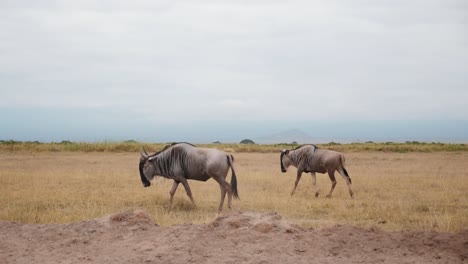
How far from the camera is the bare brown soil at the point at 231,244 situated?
832 centimetres

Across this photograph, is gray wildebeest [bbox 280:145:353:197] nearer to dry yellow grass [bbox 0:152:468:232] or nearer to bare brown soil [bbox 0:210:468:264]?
dry yellow grass [bbox 0:152:468:232]

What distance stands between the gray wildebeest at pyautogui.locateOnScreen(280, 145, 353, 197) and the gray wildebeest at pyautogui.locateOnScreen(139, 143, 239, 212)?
4.10m

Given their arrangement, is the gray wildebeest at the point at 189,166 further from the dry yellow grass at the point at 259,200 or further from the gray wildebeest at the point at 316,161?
the gray wildebeest at the point at 316,161

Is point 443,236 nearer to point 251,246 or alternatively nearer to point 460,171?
point 251,246

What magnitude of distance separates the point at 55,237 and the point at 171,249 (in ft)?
8.36

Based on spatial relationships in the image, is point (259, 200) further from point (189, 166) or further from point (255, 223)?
point (255, 223)

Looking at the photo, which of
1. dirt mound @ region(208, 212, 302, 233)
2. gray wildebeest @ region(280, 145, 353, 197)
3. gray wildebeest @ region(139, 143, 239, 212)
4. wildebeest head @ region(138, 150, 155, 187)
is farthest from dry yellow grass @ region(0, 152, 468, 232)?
dirt mound @ region(208, 212, 302, 233)

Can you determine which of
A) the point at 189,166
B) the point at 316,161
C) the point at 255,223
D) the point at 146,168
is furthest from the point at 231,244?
the point at 316,161

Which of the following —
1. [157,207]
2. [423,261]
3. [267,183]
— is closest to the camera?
[423,261]

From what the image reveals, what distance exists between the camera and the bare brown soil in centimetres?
832

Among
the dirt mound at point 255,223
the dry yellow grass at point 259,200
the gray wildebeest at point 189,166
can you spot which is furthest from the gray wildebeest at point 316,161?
the dirt mound at point 255,223

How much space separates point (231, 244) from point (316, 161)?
11.3 metres

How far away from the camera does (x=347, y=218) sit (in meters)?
13.5

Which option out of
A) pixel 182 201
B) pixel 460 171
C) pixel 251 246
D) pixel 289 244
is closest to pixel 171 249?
pixel 251 246
